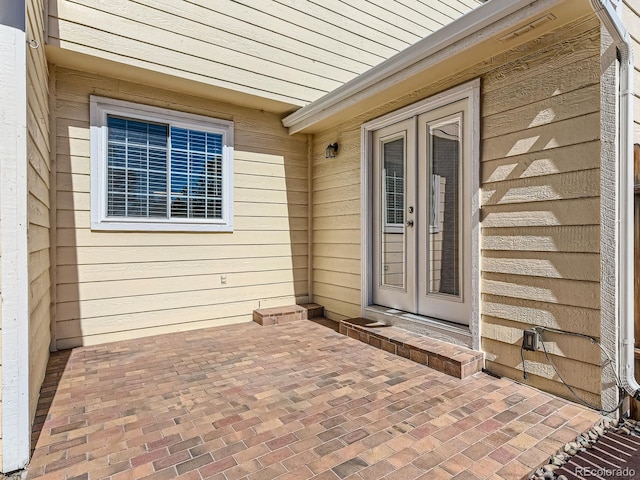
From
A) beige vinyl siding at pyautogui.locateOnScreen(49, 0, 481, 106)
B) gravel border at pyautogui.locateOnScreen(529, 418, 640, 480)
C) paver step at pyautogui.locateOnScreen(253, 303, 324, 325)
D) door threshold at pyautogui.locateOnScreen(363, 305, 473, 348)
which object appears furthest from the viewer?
paver step at pyautogui.locateOnScreen(253, 303, 324, 325)

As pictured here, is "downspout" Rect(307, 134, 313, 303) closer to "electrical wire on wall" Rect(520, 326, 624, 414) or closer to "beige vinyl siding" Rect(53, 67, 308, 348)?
"beige vinyl siding" Rect(53, 67, 308, 348)

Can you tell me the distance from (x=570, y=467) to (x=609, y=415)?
71cm

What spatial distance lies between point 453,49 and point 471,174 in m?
0.93

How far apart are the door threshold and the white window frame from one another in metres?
1.96

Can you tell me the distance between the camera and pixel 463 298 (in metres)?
3.21

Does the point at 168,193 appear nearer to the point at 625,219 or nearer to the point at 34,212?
the point at 34,212

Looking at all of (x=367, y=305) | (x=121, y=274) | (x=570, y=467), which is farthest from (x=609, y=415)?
(x=121, y=274)

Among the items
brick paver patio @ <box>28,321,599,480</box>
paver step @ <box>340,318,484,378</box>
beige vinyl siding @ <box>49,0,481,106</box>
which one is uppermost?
beige vinyl siding @ <box>49,0,481,106</box>

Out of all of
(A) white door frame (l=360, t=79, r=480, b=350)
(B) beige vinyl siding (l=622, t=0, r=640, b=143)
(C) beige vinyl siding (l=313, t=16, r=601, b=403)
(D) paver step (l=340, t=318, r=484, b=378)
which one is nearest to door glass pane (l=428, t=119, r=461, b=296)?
(A) white door frame (l=360, t=79, r=480, b=350)

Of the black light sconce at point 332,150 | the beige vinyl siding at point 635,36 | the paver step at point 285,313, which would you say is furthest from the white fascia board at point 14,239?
the beige vinyl siding at point 635,36

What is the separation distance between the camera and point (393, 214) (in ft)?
13.0

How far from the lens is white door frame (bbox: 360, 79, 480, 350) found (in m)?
2.94

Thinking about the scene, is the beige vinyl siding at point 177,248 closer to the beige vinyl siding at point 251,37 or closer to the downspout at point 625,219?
the beige vinyl siding at point 251,37

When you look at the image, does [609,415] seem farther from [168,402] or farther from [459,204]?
[168,402]
